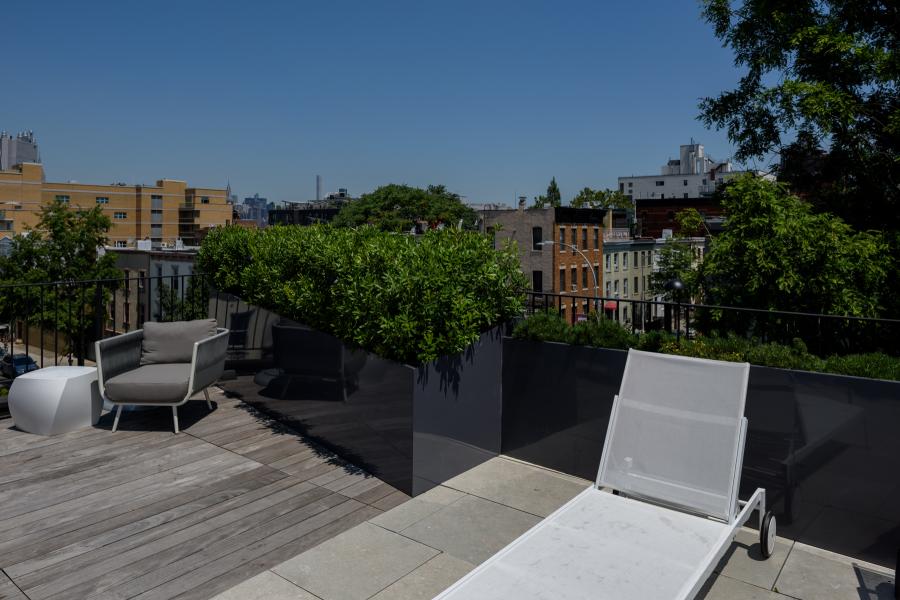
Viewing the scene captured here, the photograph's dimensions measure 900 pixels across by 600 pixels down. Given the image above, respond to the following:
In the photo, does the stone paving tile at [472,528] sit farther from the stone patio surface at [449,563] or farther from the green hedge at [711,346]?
the green hedge at [711,346]

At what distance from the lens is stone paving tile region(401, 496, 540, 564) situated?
3.83m

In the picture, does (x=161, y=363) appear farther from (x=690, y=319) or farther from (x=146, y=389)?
(x=690, y=319)

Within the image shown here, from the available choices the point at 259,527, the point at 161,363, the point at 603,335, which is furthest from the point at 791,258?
the point at 161,363

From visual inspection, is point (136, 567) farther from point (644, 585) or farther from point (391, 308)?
point (644, 585)

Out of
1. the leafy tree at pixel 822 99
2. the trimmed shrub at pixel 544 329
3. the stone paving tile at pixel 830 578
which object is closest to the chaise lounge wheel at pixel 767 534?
the stone paving tile at pixel 830 578

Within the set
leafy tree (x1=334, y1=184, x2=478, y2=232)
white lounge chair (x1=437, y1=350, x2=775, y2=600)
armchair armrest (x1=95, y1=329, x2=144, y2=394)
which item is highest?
leafy tree (x1=334, y1=184, x2=478, y2=232)

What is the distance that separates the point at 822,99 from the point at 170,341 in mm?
9932

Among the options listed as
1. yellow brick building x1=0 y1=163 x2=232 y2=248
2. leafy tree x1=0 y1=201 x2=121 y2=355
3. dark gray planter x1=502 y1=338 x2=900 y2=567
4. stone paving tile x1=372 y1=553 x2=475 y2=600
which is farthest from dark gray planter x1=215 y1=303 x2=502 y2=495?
yellow brick building x1=0 y1=163 x2=232 y2=248

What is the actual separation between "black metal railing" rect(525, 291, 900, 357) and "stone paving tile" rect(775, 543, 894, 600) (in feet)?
4.53

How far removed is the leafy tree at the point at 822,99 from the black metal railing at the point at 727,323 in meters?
4.77

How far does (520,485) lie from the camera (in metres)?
4.91

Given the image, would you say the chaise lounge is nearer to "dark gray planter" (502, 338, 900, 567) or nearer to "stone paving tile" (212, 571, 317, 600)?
"stone paving tile" (212, 571, 317, 600)

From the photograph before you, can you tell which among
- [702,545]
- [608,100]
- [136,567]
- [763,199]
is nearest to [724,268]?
[763,199]

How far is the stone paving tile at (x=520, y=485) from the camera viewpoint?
4582 mm
